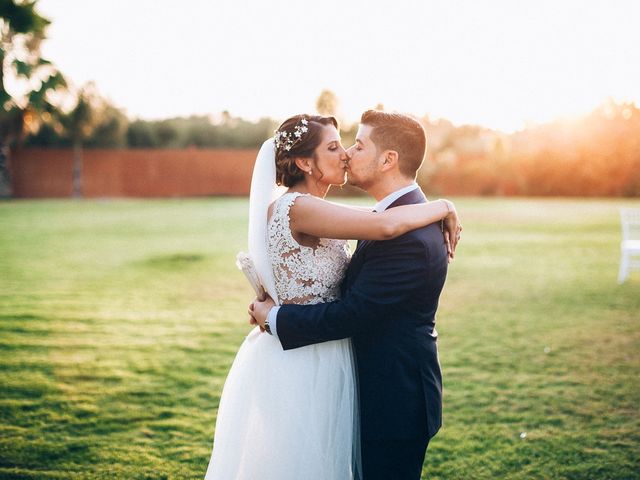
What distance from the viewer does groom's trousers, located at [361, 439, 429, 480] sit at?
2557 mm

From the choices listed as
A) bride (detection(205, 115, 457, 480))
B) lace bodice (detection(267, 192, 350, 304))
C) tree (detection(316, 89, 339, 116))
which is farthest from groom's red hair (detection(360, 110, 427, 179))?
tree (detection(316, 89, 339, 116))

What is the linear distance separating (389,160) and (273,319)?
85 centimetres

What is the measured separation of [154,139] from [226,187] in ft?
35.7

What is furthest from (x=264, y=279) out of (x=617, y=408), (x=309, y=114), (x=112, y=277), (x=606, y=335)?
(x=112, y=277)

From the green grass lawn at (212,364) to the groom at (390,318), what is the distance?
4.86 feet

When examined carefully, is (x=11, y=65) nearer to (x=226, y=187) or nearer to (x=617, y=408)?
(x=617, y=408)

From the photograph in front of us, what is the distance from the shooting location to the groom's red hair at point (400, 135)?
2.59 metres

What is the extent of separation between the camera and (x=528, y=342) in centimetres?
671

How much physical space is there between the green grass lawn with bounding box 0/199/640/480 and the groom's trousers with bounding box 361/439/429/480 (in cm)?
137

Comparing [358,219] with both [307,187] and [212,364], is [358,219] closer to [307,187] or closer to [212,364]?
[307,187]

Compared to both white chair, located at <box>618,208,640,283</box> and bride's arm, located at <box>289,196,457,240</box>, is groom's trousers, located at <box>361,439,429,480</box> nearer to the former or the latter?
bride's arm, located at <box>289,196,457,240</box>

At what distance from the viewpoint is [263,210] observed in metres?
2.82

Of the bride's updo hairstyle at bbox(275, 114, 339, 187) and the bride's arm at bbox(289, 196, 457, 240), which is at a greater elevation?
the bride's updo hairstyle at bbox(275, 114, 339, 187)

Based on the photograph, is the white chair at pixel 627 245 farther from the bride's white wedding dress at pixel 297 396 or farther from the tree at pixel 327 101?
the tree at pixel 327 101
